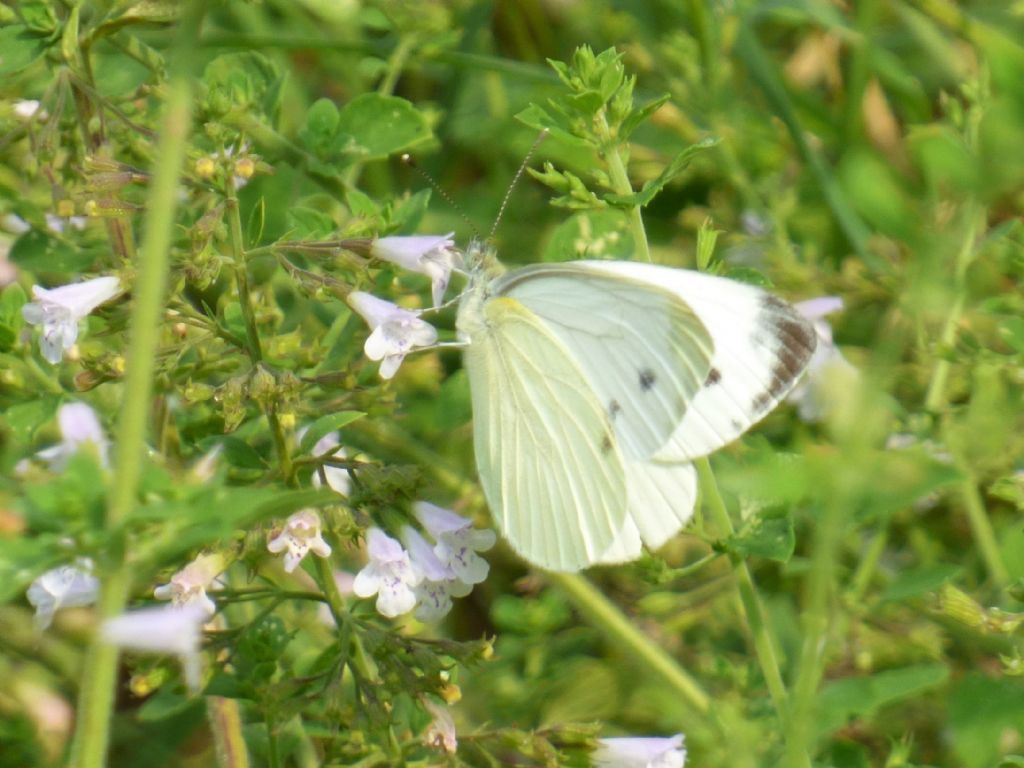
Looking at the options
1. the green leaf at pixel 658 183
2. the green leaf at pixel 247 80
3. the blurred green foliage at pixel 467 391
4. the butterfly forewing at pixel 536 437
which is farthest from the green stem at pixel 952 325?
the green leaf at pixel 247 80

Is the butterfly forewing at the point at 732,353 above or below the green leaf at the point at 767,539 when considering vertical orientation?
above

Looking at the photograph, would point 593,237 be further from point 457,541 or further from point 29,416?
point 29,416

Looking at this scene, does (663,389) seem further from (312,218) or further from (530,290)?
(312,218)

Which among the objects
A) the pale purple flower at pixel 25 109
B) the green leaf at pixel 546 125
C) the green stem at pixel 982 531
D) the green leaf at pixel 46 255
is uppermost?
the green leaf at pixel 546 125

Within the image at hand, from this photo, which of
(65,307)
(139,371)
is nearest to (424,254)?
(65,307)

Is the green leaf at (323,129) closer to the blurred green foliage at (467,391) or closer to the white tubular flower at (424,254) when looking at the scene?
the blurred green foliage at (467,391)

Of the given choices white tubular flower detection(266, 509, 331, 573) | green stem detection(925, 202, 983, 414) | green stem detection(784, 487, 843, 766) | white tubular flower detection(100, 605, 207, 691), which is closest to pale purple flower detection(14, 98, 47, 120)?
white tubular flower detection(266, 509, 331, 573)

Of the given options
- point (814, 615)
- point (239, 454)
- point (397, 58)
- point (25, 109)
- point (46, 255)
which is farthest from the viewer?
point (397, 58)

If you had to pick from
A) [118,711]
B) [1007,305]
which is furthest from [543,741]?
[118,711]
